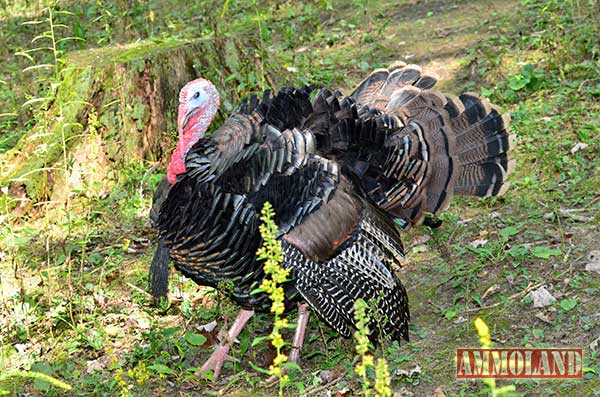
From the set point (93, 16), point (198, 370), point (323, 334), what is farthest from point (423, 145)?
point (93, 16)

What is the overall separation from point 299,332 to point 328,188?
94cm

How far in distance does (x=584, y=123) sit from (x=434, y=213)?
2205 millimetres

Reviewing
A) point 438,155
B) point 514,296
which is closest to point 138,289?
point 438,155

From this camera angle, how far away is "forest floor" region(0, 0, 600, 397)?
16.4 ft

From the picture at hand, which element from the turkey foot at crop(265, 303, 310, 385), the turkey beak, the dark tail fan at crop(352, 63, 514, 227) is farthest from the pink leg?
the turkey beak

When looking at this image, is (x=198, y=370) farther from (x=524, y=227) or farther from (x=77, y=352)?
(x=524, y=227)

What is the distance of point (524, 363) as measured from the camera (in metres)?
4.66

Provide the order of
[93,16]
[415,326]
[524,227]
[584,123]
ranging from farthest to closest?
[93,16]
[584,123]
[524,227]
[415,326]

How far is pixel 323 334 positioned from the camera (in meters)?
5.33

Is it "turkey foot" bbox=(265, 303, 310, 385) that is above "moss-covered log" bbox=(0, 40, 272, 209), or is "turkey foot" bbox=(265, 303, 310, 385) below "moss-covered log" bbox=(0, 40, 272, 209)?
below

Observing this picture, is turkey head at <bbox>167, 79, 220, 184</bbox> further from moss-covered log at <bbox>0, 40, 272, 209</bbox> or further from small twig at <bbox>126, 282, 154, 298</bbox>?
moss-covered log at <bbox>0, 40, 272, 209</bbox>

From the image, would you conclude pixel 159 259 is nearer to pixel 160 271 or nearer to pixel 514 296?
pixel 160 271

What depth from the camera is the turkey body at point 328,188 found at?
4883mm

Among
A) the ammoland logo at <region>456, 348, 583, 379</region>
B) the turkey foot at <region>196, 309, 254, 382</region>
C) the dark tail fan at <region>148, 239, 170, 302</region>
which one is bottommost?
the turkey foot at <region>196, 309, 254, 382</region>
